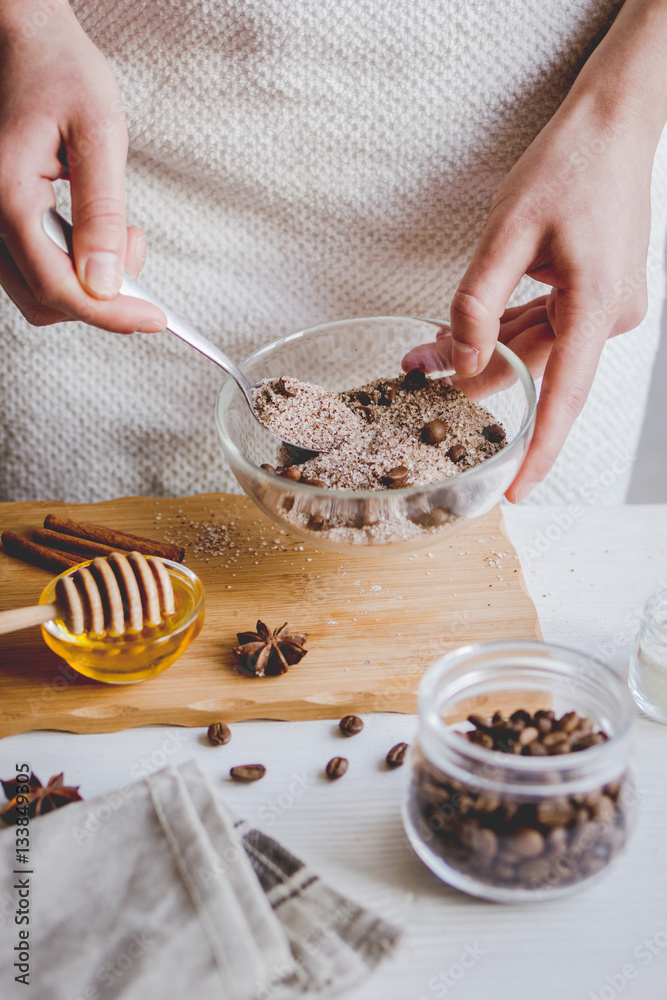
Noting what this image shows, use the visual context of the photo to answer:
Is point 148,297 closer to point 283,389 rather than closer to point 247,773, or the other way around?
point 283,389

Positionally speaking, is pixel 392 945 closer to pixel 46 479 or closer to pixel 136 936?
pixel 136 936

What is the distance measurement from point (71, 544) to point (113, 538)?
0.19ft

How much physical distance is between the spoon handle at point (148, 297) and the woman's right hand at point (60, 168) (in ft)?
0.05

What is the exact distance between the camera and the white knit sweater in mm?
1167

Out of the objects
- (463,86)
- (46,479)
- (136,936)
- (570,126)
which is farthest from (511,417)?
(46,479)

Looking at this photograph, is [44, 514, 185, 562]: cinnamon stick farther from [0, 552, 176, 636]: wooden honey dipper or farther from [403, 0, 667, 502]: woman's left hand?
[403, 0, 667, 502]: woman's left hand

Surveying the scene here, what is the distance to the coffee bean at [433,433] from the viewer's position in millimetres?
1035

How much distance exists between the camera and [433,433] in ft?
3.40

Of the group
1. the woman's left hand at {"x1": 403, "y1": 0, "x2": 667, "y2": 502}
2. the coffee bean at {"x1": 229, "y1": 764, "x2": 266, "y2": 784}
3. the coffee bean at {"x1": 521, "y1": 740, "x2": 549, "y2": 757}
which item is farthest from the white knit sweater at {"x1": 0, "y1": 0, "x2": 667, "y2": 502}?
the coffee bean at {"x1": 521, "y1": 740, "x2": 549, "y2": 757}

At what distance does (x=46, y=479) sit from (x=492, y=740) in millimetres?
1056

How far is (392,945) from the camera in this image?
72 centimetres

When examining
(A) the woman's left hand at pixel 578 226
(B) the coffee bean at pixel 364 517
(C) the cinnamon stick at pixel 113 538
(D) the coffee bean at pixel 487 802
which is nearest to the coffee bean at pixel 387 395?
(A) the woman's left hand at pixel 578 226

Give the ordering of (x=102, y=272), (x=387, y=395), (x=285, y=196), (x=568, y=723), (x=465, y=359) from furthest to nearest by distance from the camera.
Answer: (x=285, y=196), (x=387, y=395), (x=465, y=359), (x=102, y=272), (x=568, y=723)

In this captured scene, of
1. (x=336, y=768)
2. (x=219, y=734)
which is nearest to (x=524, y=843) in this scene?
(x=336, y=768)
